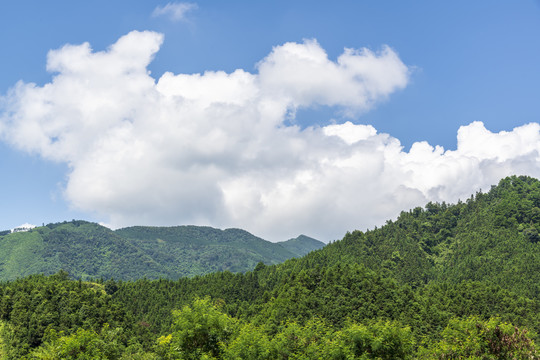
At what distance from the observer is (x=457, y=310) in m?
133

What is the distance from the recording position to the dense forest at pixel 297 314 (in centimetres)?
6300

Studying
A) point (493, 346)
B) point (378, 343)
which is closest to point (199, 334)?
point (378, 343)

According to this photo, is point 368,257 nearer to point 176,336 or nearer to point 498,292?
point 498,292

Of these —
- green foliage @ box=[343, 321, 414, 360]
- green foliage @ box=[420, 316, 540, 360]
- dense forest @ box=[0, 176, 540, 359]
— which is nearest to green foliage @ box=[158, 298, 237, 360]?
dense forest @ box=[0, 176, 540, 359]

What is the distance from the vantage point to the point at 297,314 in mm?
119250

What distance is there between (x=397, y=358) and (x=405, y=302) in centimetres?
6468

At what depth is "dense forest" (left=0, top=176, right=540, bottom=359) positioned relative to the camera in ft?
207

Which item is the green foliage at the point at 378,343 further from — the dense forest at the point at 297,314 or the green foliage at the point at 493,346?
the green foliage at the point at 493,346

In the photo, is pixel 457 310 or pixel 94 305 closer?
pixel 94 305

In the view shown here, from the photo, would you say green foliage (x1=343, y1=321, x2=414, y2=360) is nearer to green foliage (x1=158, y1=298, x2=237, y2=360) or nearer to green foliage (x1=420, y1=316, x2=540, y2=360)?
green foliage (x1=420, y1=316, x2=540, y2=360)

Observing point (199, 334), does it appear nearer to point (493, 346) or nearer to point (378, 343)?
point (378, 343)

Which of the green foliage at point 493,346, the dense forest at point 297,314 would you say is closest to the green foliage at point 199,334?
the dense forest at point 297,314

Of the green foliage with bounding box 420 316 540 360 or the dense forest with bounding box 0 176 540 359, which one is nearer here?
the green foliage with bounding box 420 316 540 360

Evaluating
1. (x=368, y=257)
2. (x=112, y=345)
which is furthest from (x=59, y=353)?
(x=368, y=257)
